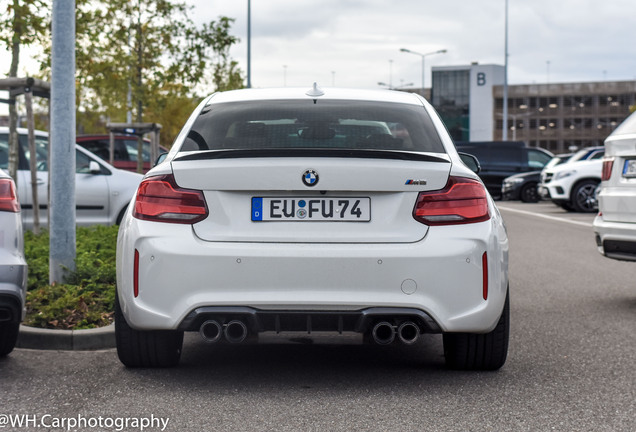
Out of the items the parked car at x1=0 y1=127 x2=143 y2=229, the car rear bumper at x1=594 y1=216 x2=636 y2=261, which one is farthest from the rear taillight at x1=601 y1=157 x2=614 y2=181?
the parked car at x1=0 y1=127 x2=143 y2=229

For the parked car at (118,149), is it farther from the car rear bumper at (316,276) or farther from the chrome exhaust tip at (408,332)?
the chrome exhaust tip at (408,332)

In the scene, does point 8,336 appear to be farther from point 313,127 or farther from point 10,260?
point 313,127

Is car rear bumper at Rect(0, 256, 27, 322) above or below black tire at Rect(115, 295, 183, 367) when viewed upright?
above

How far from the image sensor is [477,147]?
33.7 m

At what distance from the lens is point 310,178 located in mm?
4695

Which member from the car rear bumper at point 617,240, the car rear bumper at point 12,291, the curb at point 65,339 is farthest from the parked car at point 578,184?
the car rear bumper at point 12,291

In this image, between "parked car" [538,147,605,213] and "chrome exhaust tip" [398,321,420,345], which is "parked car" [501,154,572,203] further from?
"chrome exhaust tip" [398,321,420,345]

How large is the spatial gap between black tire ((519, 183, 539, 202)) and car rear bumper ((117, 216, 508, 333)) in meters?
27.8

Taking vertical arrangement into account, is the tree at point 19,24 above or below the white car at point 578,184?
above

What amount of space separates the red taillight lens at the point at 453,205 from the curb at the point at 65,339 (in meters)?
2.39

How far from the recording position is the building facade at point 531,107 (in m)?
122

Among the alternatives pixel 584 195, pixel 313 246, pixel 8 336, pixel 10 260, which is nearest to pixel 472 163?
pixel 313 246

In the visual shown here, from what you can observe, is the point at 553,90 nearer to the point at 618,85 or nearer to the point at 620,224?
the point at 618,85

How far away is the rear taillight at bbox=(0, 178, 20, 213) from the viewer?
5.36 meters
